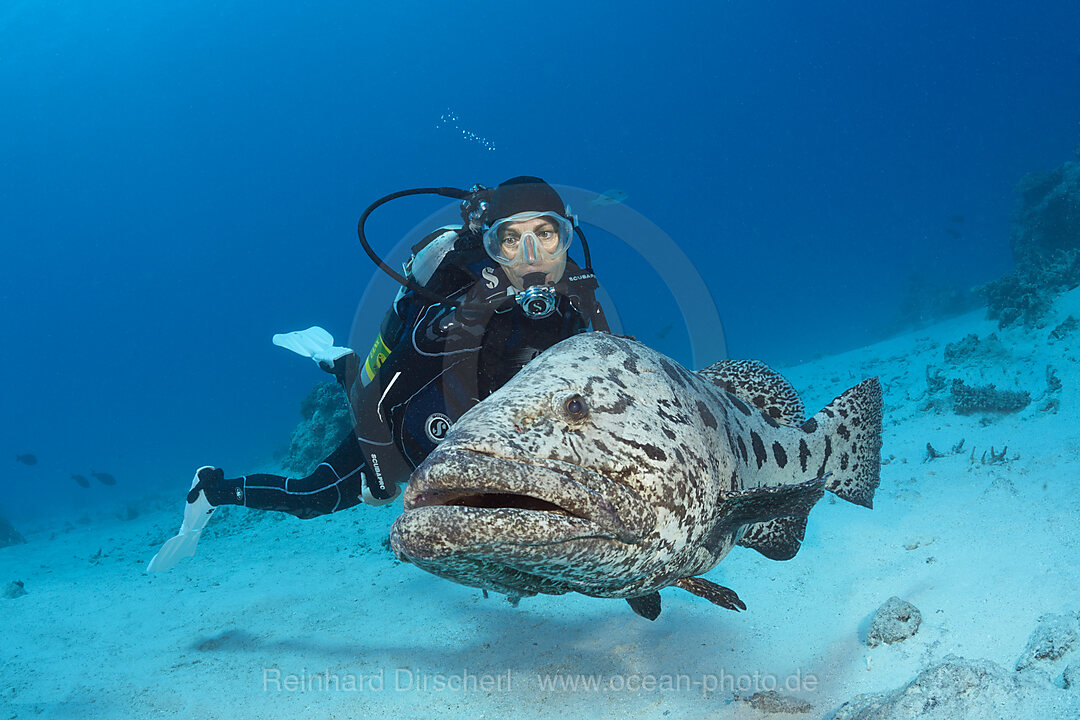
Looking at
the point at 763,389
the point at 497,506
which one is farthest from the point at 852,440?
the point at 497,506

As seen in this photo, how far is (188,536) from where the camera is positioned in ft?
19.5

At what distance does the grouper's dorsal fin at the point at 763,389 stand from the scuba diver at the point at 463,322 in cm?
99

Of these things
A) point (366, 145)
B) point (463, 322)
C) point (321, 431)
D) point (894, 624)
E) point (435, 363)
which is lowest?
point (894, 624)

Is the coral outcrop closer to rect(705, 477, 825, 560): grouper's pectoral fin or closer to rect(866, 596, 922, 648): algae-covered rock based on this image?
rect(866, 596, 922, 648): algae-covered rock

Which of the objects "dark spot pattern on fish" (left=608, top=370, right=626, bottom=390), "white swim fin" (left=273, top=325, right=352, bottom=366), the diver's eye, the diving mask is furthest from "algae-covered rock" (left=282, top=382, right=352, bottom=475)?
the diver's eye

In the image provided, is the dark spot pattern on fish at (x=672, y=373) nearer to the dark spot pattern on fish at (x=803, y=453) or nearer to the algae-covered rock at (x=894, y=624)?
the dark spot pattern on fish at (x=803, y=453)

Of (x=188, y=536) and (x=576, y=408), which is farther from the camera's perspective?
(x=188, y=536)

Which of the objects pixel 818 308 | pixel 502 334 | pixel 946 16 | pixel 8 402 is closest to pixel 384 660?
pixel 502 334

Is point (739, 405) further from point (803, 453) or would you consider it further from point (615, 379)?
point (615, 379)

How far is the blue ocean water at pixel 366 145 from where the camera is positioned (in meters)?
109

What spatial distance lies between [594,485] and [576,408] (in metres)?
0.34

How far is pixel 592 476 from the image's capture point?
2025mm

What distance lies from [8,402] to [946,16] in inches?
8598

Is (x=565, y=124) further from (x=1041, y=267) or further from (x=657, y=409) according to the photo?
(x=657, y=409)
